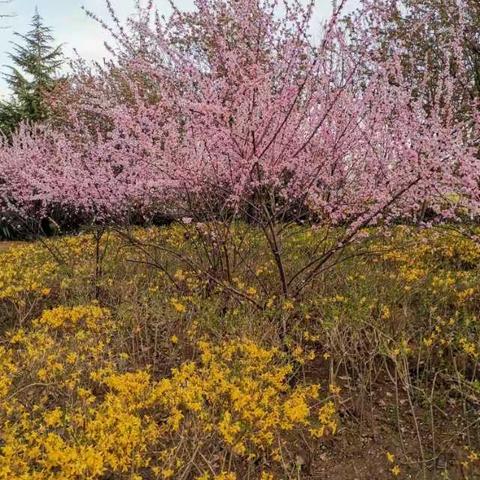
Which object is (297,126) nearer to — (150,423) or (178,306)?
(178,306)

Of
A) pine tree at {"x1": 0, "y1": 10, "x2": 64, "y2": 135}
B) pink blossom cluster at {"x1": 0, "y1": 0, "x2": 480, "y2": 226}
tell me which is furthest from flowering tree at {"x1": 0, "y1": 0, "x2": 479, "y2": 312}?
pine tree at {"x1": 0, "y1": 10, "x2": 64, "y2": 135}

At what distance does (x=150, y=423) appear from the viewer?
3.11 metres

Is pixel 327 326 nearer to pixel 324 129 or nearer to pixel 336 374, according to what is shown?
pixel 336 374

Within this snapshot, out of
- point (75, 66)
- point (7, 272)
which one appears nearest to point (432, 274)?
point (7, 272)

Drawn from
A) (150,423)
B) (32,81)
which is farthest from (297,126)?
(32,81)

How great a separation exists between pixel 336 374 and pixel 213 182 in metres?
2.22

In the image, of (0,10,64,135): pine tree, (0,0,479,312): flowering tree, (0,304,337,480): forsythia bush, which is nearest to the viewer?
(0,304,337,480): forsythia bush

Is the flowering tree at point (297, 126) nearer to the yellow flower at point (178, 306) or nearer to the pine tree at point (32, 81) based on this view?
the yellow flower at point (178, 306)

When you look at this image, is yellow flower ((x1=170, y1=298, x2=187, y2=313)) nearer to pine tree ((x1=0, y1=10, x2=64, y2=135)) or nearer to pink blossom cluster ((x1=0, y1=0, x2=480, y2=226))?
pink blossom cluster ((x1=0, y1=0, x2=480, y2=226))

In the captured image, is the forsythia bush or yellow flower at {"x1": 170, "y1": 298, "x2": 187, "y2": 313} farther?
yellow flower at {"x1": 170, "y1": 298, "x2": 187, "y2": 313}

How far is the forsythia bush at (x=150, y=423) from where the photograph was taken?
8.71ft

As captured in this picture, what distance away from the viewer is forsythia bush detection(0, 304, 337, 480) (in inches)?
105

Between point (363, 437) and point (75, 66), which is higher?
point (75, 66)

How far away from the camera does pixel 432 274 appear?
20.3ft
